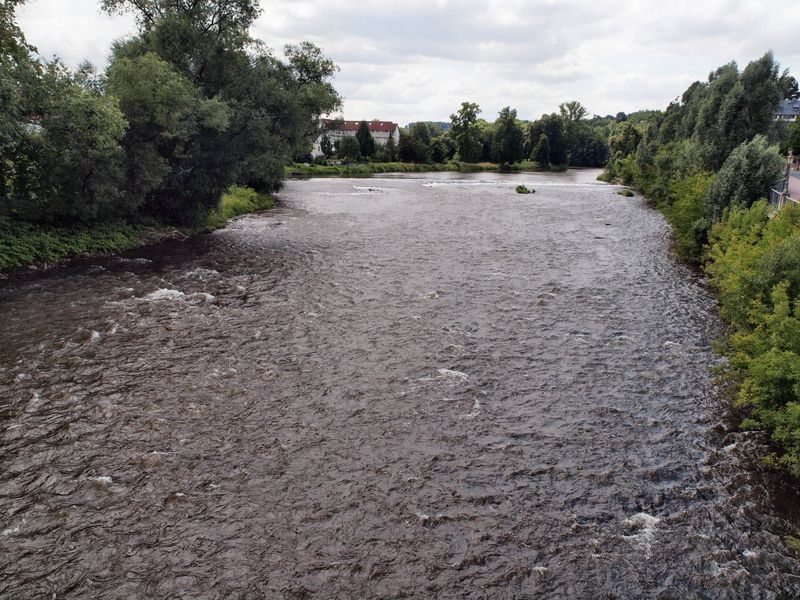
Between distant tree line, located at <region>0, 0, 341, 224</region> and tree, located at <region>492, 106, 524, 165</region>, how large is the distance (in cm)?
10852

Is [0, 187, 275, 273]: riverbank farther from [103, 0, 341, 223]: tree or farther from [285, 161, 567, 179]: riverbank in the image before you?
[285, 161, 567, 179]: riverbank

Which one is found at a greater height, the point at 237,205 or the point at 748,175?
the point at 748,175

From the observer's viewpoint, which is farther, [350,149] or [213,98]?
[350,149]

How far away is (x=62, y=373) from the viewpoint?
1625 cm

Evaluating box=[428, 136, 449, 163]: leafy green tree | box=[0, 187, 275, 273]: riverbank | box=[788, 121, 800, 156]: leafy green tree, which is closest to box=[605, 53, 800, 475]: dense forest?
box=[788, 121, 800, 156]: leafy green tree

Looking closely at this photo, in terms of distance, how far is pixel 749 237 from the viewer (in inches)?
811

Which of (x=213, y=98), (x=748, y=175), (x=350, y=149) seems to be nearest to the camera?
(x=748, y=175)

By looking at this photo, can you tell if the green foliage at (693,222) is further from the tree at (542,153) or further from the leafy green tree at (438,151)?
the tree at (542,153)

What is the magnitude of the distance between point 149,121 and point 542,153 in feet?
422

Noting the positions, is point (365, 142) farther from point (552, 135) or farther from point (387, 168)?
point (552, 135)

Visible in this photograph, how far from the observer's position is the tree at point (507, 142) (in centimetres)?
14475

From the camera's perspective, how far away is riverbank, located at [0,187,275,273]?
26703mm

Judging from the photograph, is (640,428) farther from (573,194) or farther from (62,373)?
(573,194)

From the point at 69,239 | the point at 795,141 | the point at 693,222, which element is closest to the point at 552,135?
the point at 795,141
